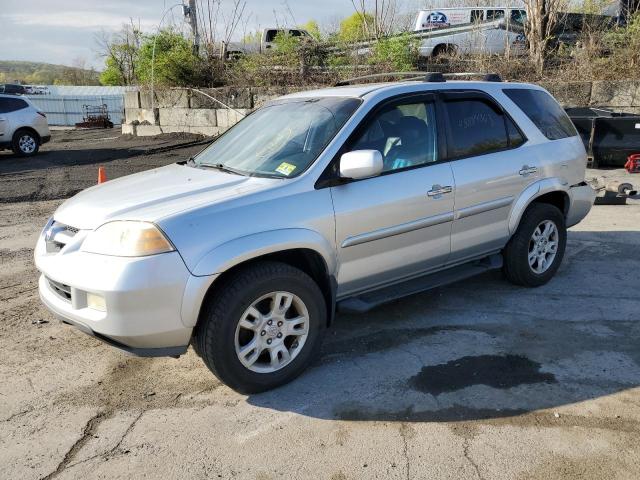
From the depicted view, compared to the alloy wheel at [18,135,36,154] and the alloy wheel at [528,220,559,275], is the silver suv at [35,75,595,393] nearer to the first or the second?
the alloy wheel at [528,220,559,275]

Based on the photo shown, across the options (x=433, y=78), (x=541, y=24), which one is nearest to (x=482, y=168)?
(x=433, y=78)

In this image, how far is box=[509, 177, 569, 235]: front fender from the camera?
188 inches

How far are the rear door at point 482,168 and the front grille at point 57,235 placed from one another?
8.98ft

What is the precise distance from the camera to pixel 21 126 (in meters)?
15.2

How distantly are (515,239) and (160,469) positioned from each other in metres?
3.48

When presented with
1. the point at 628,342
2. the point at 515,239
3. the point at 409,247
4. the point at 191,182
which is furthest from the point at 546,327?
the point at 191,182

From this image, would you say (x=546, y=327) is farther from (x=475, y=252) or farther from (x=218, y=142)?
(x=218, y=142)

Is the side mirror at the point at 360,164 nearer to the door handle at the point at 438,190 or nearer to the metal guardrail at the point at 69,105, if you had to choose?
the door handle at the point at 438,190

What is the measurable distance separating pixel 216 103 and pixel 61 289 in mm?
13677

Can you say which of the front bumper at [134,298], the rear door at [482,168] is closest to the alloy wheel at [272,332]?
the front bumper at [134,298]

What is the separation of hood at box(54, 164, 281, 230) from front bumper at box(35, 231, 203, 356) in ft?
0.90

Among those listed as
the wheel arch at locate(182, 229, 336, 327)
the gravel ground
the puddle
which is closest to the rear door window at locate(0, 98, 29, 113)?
the gravel ground

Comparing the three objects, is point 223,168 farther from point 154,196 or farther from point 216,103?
point 216,103

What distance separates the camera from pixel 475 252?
4.64 metres
